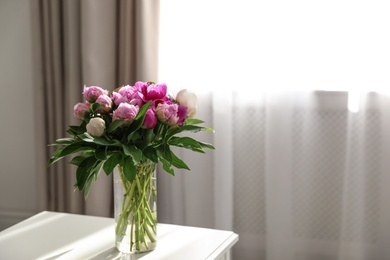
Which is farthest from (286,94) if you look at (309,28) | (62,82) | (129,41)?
(62,82)

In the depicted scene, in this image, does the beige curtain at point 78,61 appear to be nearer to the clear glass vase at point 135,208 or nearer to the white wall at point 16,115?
the white wall at point 16,115

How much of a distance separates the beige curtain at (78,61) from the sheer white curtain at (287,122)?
13cm

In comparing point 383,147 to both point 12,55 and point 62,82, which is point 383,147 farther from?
point 12,55

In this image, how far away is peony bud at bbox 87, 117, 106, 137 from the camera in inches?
60.2

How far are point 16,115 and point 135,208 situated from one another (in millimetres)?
2012

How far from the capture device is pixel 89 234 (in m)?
1.89

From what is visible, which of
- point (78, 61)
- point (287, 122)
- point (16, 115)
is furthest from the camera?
point (16, 115)

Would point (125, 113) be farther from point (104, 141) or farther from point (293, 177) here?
point (293, 177)

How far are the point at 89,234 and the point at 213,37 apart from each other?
135 cm

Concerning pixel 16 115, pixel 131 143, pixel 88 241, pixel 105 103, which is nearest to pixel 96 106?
pixel 105 103

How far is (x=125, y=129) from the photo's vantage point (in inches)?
62.2

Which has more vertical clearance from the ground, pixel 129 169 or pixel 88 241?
pixel 129 169

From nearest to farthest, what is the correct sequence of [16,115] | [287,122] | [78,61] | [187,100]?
[187,100], [287,122], [78,61], [16,115]

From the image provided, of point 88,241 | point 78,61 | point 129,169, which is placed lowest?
point 88,241
